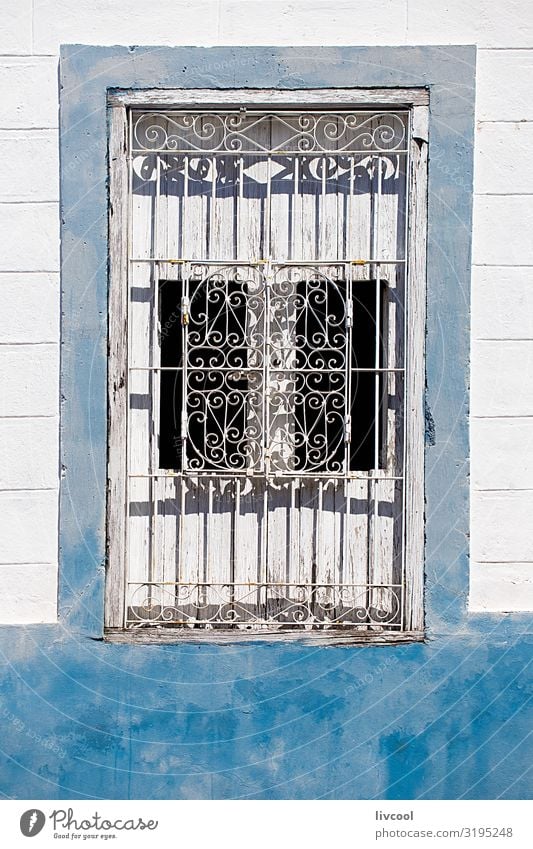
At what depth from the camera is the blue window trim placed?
3496 mm

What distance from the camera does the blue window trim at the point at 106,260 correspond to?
350cm

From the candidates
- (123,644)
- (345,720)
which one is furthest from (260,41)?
(345,720)

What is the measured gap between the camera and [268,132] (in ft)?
11.9

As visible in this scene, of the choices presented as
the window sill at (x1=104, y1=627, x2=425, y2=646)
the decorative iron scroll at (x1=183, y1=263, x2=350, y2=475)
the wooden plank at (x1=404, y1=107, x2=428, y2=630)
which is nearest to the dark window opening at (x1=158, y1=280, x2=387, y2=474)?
the decorative iron scroll at (x1=183, y1=263, x2=350, y2=475)

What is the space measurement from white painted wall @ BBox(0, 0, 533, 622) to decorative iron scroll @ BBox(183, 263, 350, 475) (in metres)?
0.53

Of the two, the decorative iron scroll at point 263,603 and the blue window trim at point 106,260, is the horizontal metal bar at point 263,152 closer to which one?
the blue window trim at point 106,260

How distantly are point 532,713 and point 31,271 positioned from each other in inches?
99.9

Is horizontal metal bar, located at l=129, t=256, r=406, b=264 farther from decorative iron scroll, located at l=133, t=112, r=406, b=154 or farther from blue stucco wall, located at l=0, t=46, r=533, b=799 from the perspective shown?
decorative iron scroll, located at l=133, t=112, r=406, b=154

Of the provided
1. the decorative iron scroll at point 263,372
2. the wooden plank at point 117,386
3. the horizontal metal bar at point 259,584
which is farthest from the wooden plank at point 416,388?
the wooden plank at point 117,386

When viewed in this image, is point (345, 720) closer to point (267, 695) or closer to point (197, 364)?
point (267, 695)

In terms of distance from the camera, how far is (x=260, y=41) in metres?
3.50

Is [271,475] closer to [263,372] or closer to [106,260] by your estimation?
[263,372]

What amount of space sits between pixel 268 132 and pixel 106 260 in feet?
2.64

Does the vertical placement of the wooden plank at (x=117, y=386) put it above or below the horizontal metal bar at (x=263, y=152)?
below
